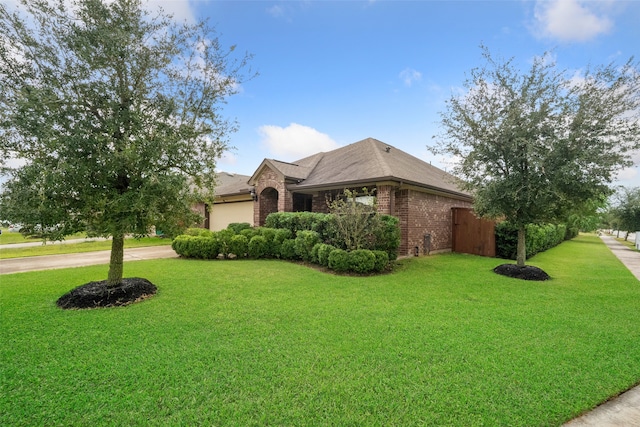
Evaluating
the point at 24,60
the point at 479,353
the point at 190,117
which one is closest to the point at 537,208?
the point at 479,353

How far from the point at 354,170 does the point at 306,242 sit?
4.39 meters

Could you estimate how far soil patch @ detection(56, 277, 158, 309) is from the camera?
5.46 metres

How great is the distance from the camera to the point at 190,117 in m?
6.19

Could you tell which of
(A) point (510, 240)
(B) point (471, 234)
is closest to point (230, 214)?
(B) point (471, 234)

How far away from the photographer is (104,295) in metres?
5.71

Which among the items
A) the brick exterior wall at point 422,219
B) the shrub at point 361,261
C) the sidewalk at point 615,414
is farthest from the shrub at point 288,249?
the sidewalk at point 615,414

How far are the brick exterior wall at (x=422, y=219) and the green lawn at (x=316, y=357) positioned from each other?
16.1 ft

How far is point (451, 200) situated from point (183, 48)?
43.1 feet

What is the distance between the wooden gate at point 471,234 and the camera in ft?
42.1

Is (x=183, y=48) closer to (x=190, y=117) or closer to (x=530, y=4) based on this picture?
(x=190, y=117)

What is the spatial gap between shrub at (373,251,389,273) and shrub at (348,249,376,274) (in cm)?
19

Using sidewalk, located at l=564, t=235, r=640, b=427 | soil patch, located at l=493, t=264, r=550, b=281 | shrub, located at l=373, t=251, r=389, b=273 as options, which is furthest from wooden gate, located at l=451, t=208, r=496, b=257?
sidewalk, located at l=564, t=235, r=640, b=427

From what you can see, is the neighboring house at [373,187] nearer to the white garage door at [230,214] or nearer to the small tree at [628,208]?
the white garage door at [230,214]

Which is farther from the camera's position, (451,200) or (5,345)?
(451,200)
